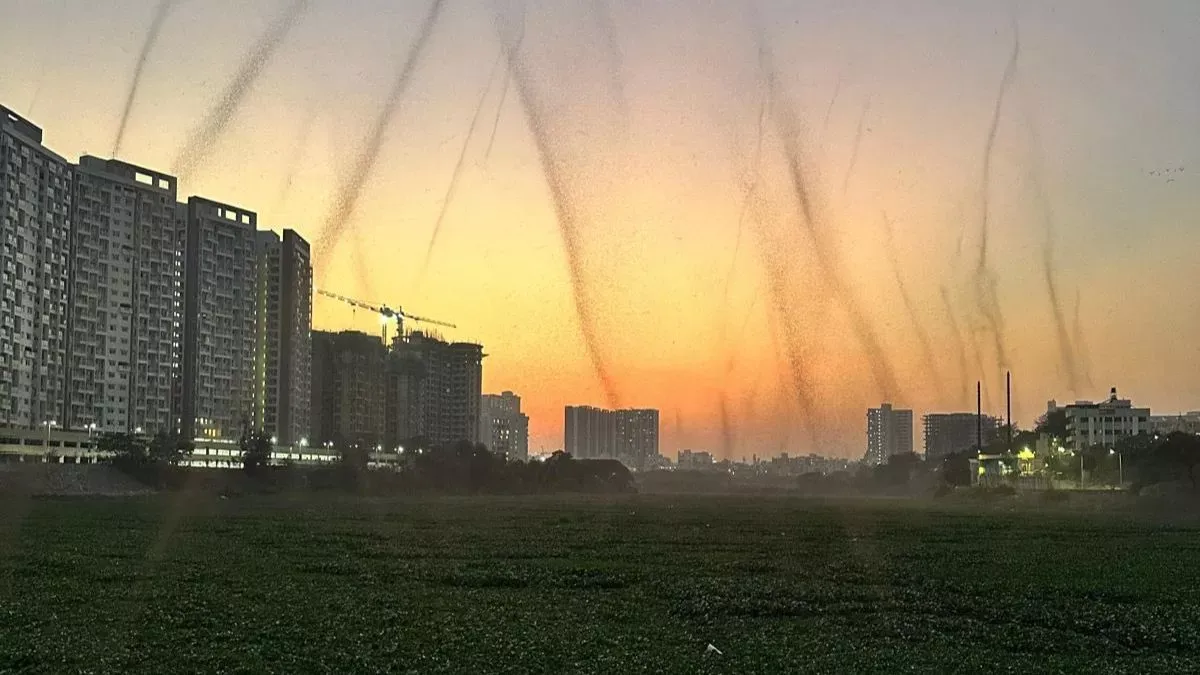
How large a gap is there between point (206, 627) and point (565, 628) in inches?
353

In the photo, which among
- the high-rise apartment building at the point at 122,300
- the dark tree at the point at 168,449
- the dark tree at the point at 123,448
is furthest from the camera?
the high-rise apartment building at the point at 122,300

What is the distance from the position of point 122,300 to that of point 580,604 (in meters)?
143

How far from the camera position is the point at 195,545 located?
2223 inches

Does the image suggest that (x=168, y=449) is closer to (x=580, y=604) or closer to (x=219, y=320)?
(x=219, y=320)

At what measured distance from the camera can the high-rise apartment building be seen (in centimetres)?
15338

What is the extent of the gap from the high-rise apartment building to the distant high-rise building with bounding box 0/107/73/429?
2.75m

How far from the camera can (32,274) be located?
141 meters

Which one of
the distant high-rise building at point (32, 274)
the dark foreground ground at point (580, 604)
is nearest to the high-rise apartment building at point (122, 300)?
the distant high-rise building at point (32, 274)

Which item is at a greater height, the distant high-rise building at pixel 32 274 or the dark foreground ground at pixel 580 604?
the distant high-rise building at pixel 32 274

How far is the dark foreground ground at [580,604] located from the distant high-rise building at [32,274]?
3103 inches

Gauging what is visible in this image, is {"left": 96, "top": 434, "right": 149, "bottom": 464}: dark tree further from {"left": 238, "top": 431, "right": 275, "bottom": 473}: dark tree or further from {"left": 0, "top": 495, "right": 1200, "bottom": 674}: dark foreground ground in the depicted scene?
{"left": 0, "top": 495, "right": 1200, "bottom": 674}: dark foreground ground

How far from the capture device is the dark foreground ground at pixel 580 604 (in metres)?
24.0

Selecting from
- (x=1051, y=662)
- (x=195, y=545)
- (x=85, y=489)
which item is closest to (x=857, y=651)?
(x=1051, y=662)

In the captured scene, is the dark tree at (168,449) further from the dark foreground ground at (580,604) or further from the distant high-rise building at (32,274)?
the dark foreground ground at (580,604)
